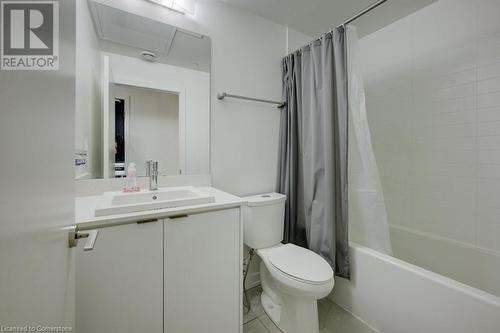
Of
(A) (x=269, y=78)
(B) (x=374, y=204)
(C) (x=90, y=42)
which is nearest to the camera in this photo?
(C) (x=90, y=42)

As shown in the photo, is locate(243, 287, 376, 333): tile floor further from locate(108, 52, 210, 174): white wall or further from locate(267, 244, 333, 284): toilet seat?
locate(108, 52, 210, 174): white wall

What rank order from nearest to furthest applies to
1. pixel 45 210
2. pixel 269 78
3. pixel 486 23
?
pixel 45 210 → pixel 486 23 → pixel 269 78

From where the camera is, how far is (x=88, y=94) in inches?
48.7

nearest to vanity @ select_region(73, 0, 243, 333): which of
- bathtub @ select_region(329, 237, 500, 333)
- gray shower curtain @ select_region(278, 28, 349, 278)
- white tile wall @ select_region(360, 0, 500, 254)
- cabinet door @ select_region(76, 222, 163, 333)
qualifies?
cabinet door @ select_region(76, 222, 163, 333)

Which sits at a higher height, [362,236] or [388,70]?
[388,70]

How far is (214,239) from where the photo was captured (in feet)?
3.64

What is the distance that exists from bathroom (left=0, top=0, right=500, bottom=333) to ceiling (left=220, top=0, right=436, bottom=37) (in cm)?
2

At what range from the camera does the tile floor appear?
134 centimetres

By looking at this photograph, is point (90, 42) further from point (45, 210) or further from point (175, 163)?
point (45, 210)

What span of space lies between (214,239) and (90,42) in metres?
1.34

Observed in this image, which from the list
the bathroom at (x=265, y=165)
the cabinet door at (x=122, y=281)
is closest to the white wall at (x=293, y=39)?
the bathroom at (x=265, y=165)

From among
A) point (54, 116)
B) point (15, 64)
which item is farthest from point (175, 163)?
point (15, 64)

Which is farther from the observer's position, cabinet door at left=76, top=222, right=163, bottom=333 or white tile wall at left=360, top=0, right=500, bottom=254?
white tile wall at left=360, top=0, right=500, bottom=254

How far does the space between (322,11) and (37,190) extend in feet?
6.90
